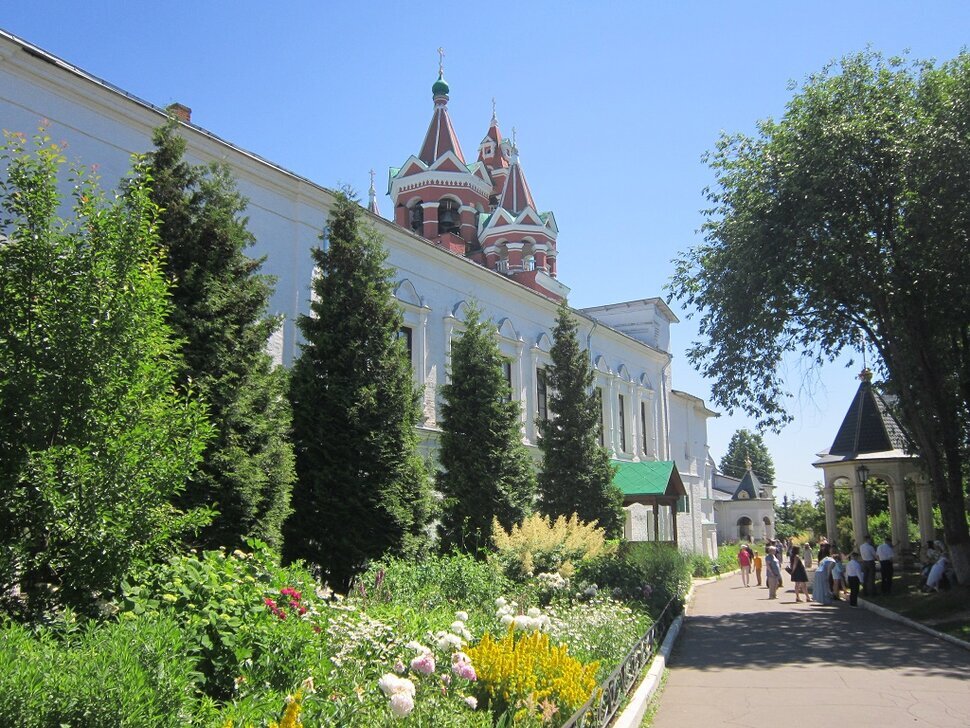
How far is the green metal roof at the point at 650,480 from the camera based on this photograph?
29047mm

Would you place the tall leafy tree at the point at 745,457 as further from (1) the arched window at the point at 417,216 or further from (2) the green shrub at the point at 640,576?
(2) the green shrub at the point at 640,576

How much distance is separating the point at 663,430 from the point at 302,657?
3687cm

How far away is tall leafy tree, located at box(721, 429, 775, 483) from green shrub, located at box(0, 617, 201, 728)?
114 m

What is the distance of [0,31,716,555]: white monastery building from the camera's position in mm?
14141

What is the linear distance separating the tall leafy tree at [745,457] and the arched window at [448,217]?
7730 centimetres

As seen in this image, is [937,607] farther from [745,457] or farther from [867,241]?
[745,457]

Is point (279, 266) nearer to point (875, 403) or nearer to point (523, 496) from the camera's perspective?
point (523, 496)

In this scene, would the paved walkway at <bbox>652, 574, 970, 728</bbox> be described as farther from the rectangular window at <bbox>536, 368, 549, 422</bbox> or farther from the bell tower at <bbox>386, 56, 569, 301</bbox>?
the bell tower at <bbox>386, 56, 569, 301</bbox>

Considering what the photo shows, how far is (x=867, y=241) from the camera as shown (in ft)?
63.5

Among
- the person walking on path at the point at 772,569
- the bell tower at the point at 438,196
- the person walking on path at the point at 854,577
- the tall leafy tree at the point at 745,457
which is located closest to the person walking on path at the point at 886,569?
the person walking on path at the point at 854,577

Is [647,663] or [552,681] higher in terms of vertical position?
[552,681]

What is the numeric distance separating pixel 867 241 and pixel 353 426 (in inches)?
508

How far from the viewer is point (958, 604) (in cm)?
1781

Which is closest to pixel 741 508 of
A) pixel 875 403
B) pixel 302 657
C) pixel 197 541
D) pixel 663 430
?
pixel 663 430
